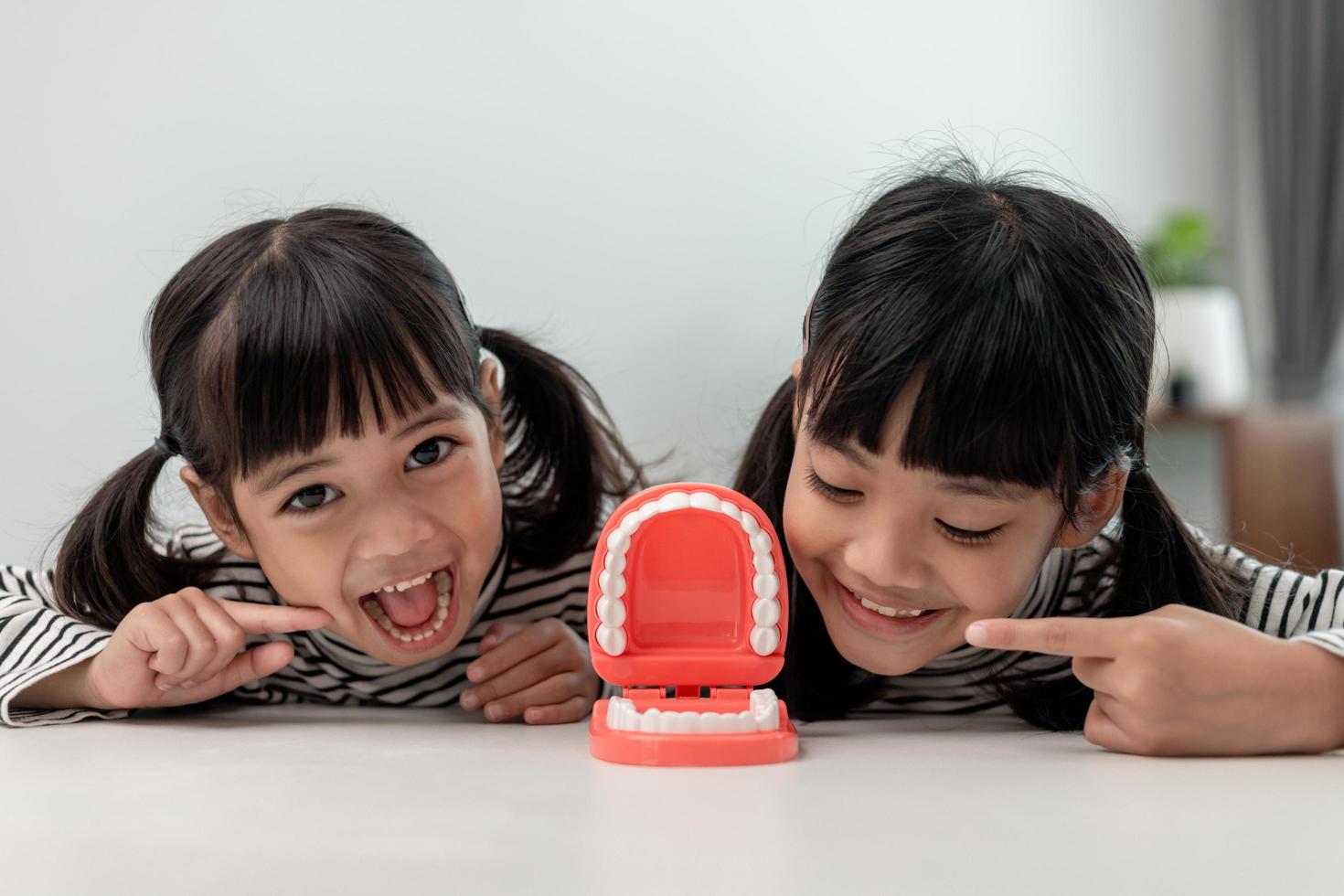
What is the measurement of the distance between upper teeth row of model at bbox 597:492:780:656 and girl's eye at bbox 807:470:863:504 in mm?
73

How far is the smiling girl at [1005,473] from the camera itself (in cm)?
86

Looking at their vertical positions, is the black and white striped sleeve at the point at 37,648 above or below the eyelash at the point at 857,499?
below

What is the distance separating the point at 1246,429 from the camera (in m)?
2.81

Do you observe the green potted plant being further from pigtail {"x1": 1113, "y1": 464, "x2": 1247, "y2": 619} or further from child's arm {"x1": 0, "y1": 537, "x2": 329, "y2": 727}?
child's arm {"x1": 0, "y1": 537, "x2": 329, "y2": 727}

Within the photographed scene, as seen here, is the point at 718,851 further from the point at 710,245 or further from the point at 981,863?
the point at 710,245

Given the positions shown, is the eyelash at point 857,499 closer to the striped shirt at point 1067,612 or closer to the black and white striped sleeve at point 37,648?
the striped shirt at point 1067,612

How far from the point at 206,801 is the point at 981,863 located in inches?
17.5

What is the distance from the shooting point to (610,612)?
2.94 feet

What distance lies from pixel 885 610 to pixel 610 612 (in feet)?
0.79

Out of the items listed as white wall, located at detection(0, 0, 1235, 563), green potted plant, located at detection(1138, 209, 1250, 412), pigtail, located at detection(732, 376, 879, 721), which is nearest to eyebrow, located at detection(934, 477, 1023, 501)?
pigtail, located at detection(732, 376, 879, 721)

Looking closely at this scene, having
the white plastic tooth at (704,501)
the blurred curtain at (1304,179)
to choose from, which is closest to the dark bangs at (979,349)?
the white plastic tooth at (704,501)

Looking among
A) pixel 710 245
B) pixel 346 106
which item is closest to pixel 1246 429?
pixel 710 245

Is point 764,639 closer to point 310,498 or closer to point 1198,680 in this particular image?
point 1198,680

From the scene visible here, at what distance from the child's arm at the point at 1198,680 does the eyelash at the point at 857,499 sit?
0.08 metres
